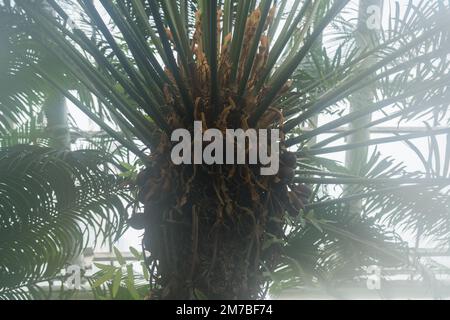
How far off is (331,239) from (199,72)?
2.81ft

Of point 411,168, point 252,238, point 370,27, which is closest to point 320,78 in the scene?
point 370,27

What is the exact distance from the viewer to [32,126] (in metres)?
2.04

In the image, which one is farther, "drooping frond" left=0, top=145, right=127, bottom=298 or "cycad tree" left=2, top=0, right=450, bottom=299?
"drooping frond" left=0, top=145, right=127, bottom=298

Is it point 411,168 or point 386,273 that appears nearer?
point 411,168

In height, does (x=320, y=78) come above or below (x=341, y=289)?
above

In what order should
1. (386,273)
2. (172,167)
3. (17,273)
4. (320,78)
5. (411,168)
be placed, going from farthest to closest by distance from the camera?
(386,273)
(411,168)
(320,78)
(17,273)
(172,167)

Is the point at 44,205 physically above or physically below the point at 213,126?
below

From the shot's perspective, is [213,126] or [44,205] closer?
[213,126]

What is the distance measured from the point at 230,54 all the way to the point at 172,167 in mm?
365

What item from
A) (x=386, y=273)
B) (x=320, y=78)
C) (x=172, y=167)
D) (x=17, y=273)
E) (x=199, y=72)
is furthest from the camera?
(x=386, y=273)

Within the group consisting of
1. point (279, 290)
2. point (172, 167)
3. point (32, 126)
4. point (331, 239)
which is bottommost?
point (279, 290)

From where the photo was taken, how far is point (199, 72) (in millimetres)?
1412

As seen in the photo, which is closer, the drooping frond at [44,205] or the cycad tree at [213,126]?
the cycad tree at [213,126]

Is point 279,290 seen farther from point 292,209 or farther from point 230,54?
point 230,54
